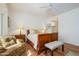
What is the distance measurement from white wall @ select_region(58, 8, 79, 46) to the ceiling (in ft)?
0.30

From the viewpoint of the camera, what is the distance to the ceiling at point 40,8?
193 centimetres

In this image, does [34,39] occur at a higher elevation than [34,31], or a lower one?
lower

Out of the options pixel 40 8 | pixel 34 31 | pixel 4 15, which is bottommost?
pixel 34 31

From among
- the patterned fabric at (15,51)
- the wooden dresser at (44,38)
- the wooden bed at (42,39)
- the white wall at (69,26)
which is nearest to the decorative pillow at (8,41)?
the patterned fabric at (15,51)

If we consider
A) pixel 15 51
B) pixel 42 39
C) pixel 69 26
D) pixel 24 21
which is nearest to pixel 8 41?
pixel 15 51

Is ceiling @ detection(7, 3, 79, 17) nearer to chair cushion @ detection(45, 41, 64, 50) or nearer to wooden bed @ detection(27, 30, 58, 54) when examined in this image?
wooden bed @ detection(27, 30, 58, 54)

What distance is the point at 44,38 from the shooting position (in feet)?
6.52

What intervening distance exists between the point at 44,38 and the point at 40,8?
559mm

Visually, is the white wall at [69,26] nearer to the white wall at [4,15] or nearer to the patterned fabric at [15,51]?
the patterned fabric at [15,51]

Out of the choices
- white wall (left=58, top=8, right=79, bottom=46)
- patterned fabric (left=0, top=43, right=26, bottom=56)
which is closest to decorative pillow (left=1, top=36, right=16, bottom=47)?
patterned fabric (left=0, top=43, right=26, bottom=56)

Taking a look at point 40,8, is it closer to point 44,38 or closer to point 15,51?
point 44,38

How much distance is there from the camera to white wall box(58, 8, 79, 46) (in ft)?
6.29

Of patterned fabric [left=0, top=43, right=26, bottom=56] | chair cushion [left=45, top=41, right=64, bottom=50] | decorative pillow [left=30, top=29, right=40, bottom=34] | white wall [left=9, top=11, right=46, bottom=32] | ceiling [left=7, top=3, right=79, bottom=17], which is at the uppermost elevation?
ceiling [left=7, top=3, right=79, bottom=17]

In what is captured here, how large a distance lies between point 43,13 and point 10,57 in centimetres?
100
